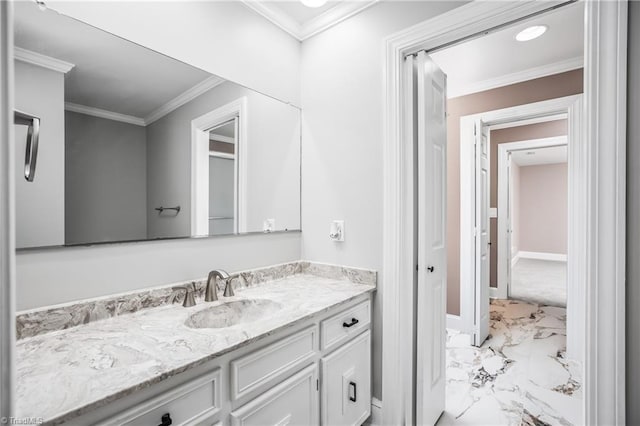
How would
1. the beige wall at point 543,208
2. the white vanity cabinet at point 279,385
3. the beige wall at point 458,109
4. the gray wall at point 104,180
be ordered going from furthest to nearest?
the beige wall at point 543,208, the beige wall at point 458,109, the gray wall at point 104,180, the white vanity cabinet at point 279,385

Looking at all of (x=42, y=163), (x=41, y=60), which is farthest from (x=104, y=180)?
(x=41, y=60)

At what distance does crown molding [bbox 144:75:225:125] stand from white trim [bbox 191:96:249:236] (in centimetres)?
11

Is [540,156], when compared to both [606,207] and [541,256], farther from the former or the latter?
[606,207]

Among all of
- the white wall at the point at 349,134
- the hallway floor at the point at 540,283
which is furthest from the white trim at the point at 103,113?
the hallway floor at the point at 540,283

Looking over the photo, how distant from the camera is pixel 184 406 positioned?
88cm

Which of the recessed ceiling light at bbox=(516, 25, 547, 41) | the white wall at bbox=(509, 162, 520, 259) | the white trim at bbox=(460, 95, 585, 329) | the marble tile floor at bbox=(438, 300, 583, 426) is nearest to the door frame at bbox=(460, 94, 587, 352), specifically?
the white trim at bbox=(460, 95, 585, 329)

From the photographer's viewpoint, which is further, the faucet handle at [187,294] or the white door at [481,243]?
the white door at [481,243]

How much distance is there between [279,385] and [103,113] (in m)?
1.33

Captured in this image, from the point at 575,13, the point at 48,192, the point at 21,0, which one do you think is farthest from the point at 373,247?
the point at 575,13

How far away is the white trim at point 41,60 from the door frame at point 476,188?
300 centimetres

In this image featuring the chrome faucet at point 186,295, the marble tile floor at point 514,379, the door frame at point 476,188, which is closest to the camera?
the chrome faucet at point 186,295

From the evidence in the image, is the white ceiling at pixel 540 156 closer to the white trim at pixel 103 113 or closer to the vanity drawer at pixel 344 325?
the vanity drawer at pixel 344 325

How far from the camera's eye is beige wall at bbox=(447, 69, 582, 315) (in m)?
2.71

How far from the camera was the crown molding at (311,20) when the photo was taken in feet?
5.87
